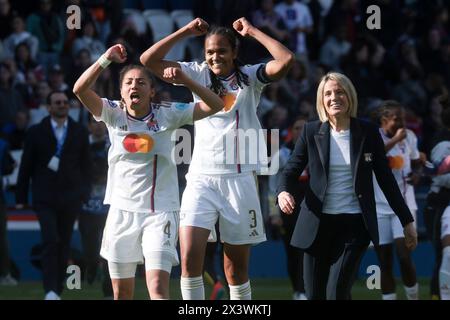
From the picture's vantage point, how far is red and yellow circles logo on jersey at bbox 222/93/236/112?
11500 mm

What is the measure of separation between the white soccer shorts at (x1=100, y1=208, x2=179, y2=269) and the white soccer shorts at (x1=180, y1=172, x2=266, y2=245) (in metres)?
0.22

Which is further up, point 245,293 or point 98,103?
point 98,103

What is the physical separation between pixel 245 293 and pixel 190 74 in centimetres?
189

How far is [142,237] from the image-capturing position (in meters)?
11.1

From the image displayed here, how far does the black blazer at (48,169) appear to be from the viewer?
52.7 feet

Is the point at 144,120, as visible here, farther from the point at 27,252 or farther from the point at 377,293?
the point at 27,252

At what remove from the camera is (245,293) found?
460 inches

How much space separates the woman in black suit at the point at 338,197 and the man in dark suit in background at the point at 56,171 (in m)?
5.41

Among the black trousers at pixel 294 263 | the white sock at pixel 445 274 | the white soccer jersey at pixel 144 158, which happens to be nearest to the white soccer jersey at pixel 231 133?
the white soccer jersey at pixel 144 158

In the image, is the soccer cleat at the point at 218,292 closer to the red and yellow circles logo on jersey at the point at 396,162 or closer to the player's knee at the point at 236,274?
the red and yellow circles logo on jersey at the point at 396,162

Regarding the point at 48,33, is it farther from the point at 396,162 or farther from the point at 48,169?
the point at 396,162

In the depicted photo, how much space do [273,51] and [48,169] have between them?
5.34 metres

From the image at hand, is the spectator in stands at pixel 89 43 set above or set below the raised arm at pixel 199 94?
above
